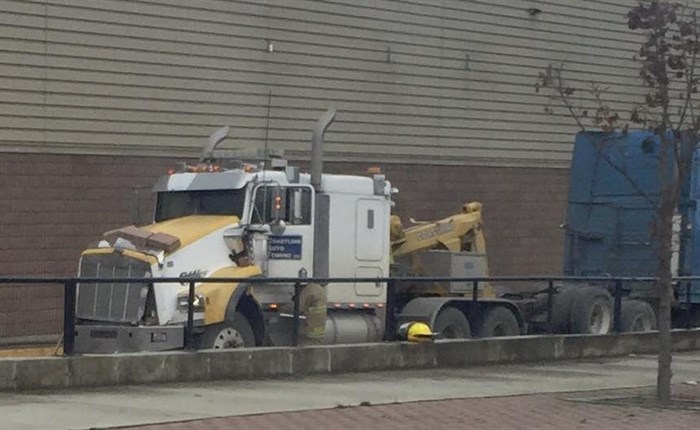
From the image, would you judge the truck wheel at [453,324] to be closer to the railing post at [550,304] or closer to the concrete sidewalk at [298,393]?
the concrete sidewalk at [298,393]

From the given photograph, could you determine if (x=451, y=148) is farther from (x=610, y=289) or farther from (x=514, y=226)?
(x=610, y=289)

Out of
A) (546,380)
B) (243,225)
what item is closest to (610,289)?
(546,380)

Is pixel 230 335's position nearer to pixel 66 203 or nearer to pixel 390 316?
pixel 390 316

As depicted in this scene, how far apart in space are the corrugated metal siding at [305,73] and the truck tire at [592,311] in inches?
287

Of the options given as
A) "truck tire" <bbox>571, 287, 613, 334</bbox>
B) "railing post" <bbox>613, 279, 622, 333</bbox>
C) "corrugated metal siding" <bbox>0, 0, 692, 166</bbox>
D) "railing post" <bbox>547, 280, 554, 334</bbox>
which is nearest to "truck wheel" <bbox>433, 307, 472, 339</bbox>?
"railing post" <bbox>547, 280, 554, 334</bbox>

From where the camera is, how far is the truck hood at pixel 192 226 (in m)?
19.0

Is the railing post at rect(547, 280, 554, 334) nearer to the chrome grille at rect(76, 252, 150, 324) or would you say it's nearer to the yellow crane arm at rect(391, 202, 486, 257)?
the yellow crane arm at rect(391, 202, 486, 257)

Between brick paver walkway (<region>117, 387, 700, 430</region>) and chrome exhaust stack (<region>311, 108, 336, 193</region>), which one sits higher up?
chrome exhaust stack (<region>311, 108, 336, 193</region>)

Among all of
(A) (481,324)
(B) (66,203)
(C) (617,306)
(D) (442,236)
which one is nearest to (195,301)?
(A) (481,324)

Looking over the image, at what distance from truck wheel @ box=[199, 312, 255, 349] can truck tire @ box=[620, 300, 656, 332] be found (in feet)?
25.3

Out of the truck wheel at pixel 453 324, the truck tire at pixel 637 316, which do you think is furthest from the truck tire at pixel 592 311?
the truck wheel at pixel 453 324

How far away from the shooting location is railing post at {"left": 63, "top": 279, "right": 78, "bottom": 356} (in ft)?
52.4

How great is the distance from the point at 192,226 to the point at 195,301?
5.18 feet

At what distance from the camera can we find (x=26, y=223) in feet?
79.6
